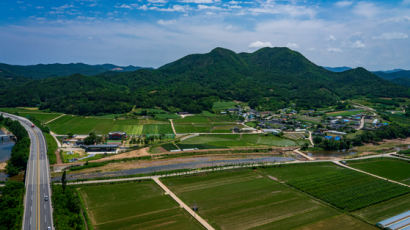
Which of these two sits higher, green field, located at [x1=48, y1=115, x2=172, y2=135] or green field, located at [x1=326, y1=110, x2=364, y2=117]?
green field, located at [x1=326, y1=110, x2=364, y2=117]

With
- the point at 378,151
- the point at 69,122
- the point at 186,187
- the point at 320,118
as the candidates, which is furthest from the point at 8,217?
the point at 320,118

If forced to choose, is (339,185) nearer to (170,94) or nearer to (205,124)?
(205,124)

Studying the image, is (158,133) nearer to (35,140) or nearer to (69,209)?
(35,140)

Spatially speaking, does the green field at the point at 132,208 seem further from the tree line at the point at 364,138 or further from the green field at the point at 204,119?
the green field at the point at 204,119

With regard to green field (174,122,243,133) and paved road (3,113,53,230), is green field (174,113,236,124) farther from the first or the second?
paved road (3,113,53,230)

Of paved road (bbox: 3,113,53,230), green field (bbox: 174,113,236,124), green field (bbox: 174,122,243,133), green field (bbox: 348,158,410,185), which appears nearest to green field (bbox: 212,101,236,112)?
green field (bbox: 174,113,236,124)

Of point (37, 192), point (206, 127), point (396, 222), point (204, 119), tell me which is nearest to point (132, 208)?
point (37, 192)
